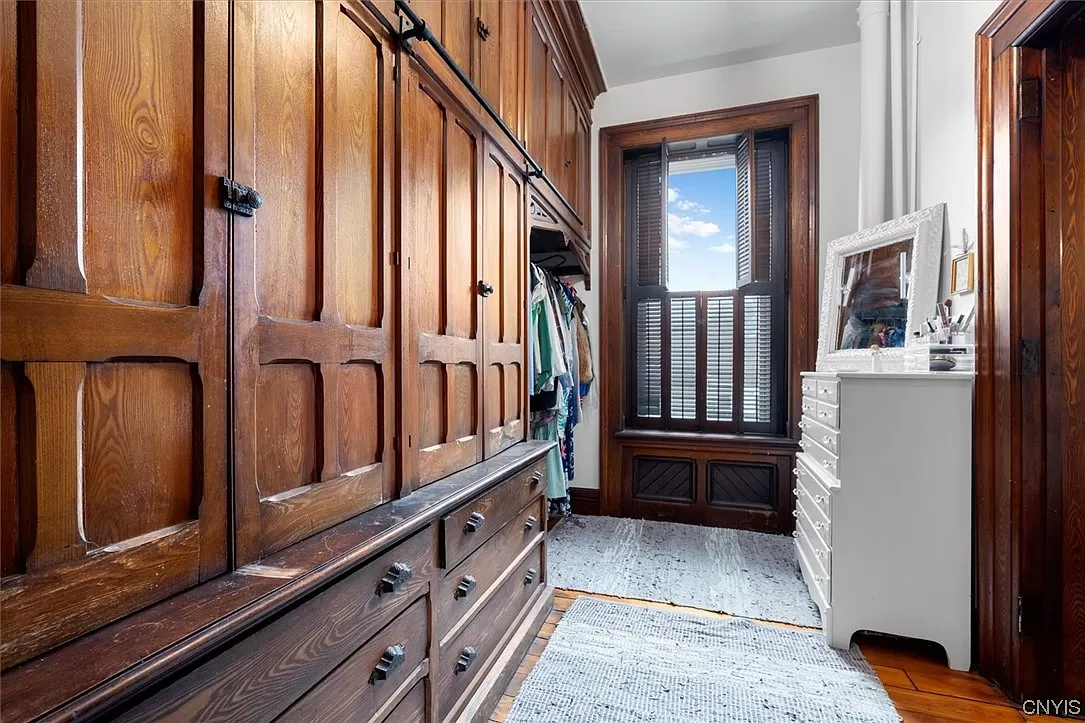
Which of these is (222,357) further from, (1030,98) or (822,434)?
(1030,98)

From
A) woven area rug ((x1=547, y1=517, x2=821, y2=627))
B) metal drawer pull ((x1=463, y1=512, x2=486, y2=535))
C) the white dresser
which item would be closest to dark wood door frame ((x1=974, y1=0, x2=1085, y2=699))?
the white dresser

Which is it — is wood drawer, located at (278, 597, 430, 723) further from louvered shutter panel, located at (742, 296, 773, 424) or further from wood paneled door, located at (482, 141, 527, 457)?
louvered shutter panel, located at (742, 296, 773, 424)

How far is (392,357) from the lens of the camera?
3.93 ft

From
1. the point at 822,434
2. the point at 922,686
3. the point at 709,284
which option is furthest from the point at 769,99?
the point at 922,686

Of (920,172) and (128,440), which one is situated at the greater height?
(920,172)

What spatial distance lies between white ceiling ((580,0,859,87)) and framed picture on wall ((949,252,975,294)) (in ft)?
5.43

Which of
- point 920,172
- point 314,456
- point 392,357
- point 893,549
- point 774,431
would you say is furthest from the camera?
point 774,431

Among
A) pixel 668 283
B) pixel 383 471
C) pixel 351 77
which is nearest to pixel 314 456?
pixel 383 471

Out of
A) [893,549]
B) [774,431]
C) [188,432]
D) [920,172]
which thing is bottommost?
[893,549]

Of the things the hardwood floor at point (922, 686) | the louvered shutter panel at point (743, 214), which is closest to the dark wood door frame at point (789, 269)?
the louvered shutter panel at point (743, 214)

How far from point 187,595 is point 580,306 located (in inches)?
114

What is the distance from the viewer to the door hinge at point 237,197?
760 mm

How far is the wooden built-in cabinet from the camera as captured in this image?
1.78ft

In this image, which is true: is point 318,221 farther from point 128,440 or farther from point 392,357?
point 128,440
